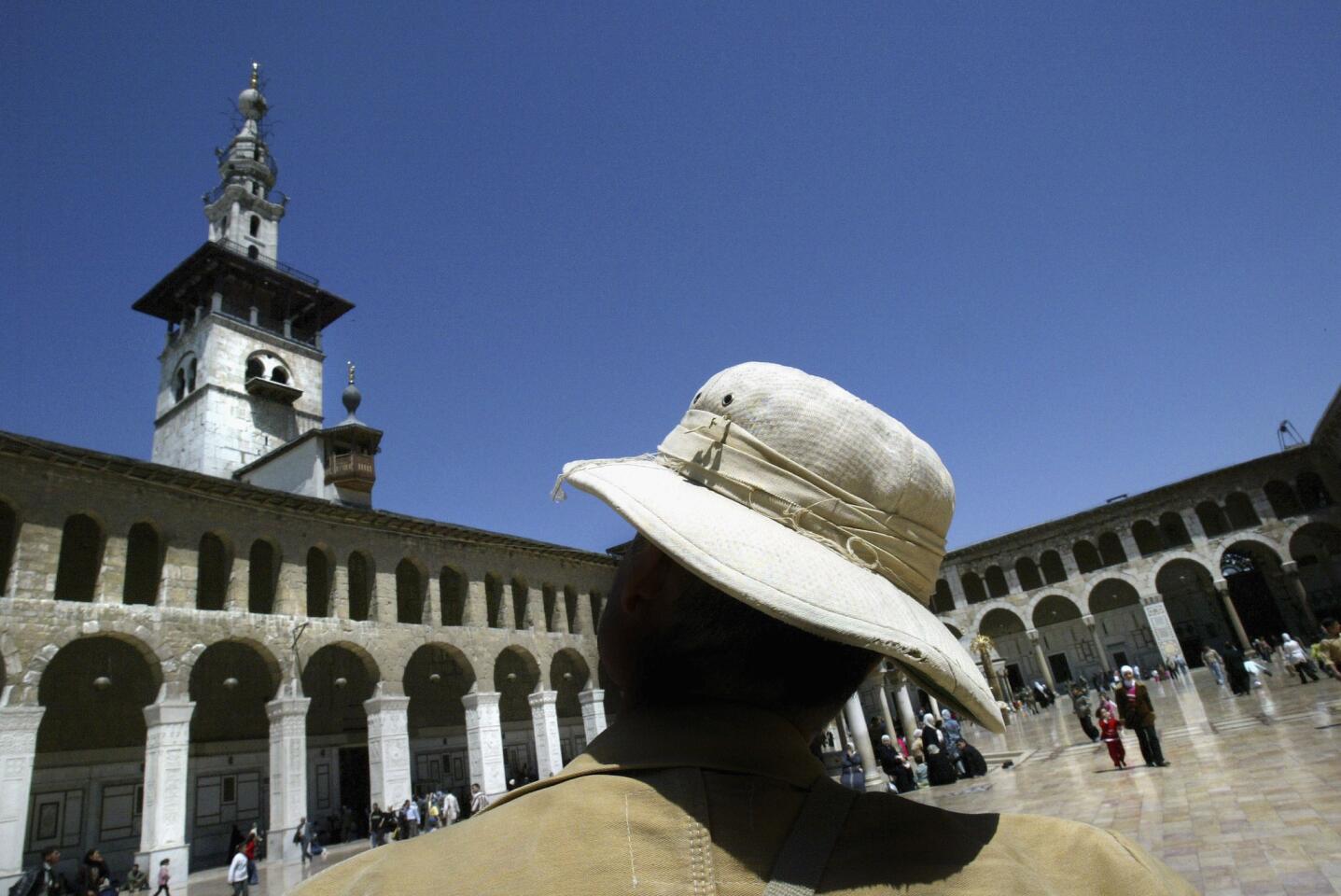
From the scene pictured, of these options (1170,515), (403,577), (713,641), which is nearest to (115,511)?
(403,577)

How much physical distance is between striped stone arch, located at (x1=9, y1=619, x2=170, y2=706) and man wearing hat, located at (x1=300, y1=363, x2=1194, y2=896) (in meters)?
17.7

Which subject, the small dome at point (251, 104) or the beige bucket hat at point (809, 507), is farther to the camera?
the small dome at point (251, 104)

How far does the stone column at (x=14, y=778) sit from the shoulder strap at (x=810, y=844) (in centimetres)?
1762

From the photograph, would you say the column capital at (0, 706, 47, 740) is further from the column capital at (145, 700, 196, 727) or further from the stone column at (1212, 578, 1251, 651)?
the stone column at (1212, 578, 1251, 651)

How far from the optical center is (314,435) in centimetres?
2394

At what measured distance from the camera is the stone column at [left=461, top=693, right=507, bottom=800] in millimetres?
20938

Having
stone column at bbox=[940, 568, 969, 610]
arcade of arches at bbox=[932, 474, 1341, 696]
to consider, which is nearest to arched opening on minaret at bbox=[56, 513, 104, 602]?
arcade of arches at bbox=[932, 474, 1341, 696]

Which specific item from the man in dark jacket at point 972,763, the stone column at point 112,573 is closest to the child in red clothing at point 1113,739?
the man in dark jacket at point 972,763

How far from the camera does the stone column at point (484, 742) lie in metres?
20.9

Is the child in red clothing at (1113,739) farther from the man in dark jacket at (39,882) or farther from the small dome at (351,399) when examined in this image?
the small dome at (351,399)

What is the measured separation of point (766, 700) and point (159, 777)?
1838 cm

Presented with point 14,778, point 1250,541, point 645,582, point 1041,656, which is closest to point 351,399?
point 14,778

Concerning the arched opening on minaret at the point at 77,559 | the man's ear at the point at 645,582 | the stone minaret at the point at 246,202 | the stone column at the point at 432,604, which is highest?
the stone minaret at the point at 246,202

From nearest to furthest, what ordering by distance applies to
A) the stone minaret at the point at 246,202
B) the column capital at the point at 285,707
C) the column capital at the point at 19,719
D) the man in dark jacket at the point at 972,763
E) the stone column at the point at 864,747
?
the column capital at the point at 19,719 < the man in dark jacket at the point at 972,763 < the stone column at the point at 864,747 < the column capital at the point at 285,707 < the stone minaret at the point at 246,202
